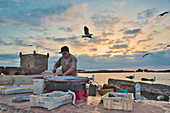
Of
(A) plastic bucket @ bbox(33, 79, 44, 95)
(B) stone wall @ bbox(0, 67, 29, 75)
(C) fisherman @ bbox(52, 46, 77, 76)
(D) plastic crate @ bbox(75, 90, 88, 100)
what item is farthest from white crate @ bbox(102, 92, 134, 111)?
(B) stone wall @ bbox(0, 67, 29, 75)

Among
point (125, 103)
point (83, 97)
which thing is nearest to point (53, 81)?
point (83, 97)

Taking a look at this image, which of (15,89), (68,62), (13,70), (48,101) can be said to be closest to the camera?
(48,101)

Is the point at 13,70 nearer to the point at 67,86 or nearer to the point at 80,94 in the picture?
the point at 67,86

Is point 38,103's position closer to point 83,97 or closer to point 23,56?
point 83,97

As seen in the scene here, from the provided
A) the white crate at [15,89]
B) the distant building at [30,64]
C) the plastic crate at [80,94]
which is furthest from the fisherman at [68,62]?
the distant building at [30,64]

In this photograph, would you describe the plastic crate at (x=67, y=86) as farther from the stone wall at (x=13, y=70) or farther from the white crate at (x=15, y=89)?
the stone wall at (x=13, y=70)

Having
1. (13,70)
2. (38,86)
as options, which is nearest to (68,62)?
(38,86)

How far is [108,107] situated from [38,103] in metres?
1.91

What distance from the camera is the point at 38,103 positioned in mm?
3721

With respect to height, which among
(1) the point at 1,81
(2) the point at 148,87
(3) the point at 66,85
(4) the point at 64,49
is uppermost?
(4) the point at 64,49

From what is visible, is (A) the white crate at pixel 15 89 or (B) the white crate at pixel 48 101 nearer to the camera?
(B) the white crate at pixel 48 101

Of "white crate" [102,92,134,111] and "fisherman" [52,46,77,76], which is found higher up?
"fisherman" [52,46,77,76]

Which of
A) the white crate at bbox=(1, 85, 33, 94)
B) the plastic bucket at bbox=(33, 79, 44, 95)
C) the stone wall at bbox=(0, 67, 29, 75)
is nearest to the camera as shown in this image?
the plastic bucket at bbox=(33, 79, 44, 95)

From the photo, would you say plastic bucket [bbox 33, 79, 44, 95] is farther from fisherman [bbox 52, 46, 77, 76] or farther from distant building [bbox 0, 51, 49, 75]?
distant building [bbox 0, 51, 49, 75]
